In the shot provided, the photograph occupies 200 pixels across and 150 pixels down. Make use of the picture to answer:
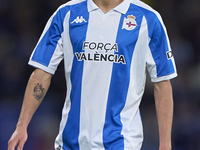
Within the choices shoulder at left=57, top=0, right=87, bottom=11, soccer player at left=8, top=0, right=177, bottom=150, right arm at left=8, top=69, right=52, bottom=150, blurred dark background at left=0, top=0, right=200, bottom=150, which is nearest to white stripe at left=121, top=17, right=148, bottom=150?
soccer player at left=8, top=0, right=177, bottom=150

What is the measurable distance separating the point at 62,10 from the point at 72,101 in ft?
2.13

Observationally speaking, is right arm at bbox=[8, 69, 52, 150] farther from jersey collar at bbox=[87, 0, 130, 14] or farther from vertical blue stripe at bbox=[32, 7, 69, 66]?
jersey collar at bbox=[87, 0, 130, 14]

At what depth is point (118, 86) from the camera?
3527 millimetres

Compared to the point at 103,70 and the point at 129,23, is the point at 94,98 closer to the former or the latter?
the point at 103,70

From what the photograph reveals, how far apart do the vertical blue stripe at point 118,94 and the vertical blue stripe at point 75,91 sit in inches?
8.3

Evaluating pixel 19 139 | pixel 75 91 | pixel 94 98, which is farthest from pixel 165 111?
pixel 19 139

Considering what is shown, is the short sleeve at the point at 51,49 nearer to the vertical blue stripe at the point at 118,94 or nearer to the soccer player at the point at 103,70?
the soccer player at the point at 103,70

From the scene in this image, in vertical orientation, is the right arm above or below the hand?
above

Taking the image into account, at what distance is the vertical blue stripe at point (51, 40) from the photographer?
3.64m

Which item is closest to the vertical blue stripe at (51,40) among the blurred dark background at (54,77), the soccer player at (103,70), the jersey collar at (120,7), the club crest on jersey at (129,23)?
the soccer player at (103,70)

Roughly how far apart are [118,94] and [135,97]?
14 cm

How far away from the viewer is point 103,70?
11.5 ft

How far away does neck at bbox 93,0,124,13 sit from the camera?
365cm

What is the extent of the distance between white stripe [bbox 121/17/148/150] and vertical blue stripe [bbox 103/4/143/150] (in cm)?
3
